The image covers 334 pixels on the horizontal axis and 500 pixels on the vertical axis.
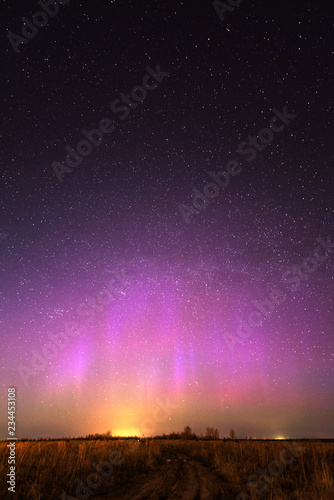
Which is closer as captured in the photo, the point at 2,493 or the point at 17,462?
the point at 2,493

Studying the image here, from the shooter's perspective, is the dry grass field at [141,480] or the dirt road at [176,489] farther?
the dirt road at [176,489]

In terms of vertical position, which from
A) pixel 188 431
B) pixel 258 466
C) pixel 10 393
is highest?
pixel 10 393

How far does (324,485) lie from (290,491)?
107 cm

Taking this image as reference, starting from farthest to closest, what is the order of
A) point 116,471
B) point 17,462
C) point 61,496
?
point 116,471 < point 17,462 < point 61,496

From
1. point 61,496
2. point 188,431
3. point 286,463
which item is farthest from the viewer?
point 188,431

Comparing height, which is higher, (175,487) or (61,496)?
(61,496)

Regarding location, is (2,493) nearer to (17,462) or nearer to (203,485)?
(17,462)

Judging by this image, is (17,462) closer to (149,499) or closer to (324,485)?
(149,499)

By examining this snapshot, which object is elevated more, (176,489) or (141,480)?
(176,489)

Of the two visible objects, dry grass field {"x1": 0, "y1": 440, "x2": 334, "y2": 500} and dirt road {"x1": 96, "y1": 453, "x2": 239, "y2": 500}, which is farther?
dirt road {"x1": 96, "y1": 453, "x2": 239, "y2": 500}

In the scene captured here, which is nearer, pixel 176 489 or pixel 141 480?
pixel 176 489

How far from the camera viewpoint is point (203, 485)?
10.5 metres

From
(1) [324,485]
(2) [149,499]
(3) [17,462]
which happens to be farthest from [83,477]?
(1) [324,485]

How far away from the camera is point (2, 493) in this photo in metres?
7.27
